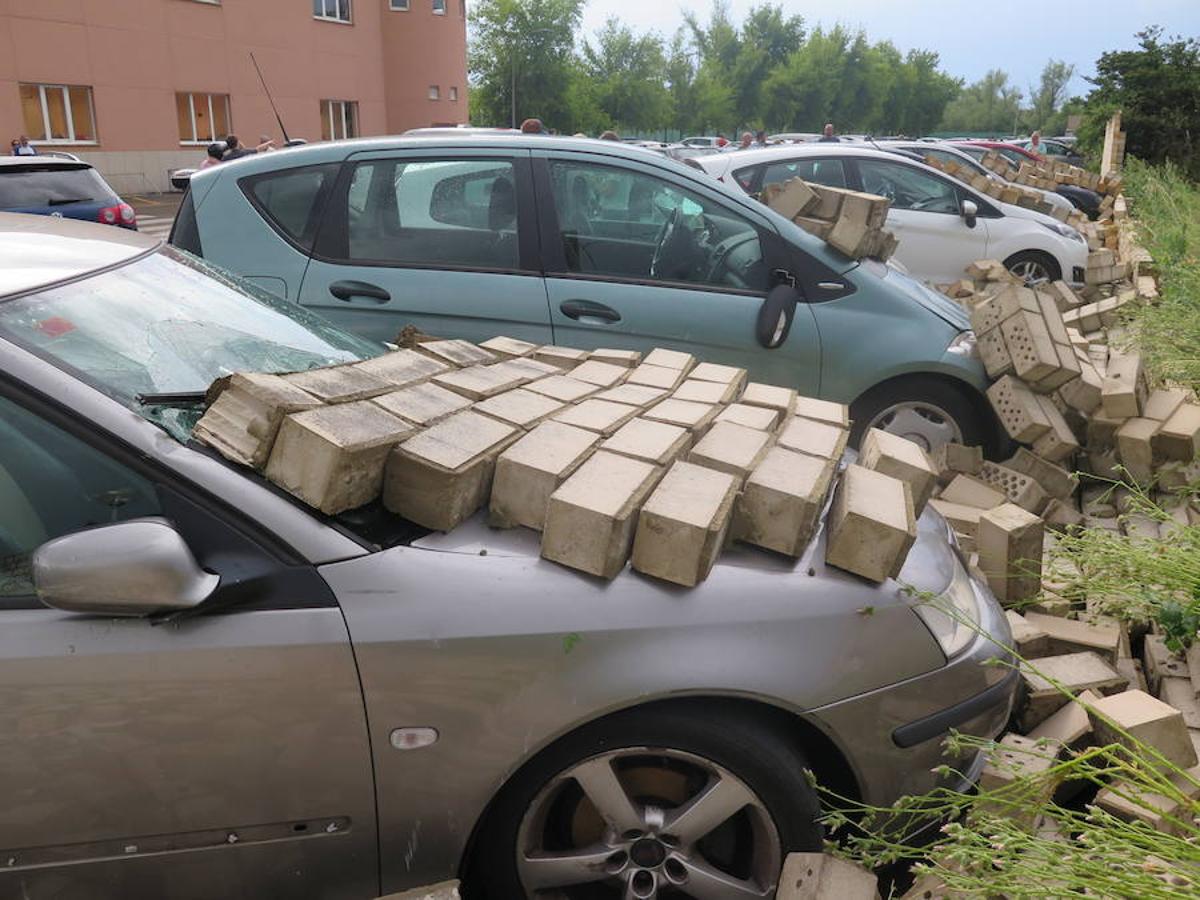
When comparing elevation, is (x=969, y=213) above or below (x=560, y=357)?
above

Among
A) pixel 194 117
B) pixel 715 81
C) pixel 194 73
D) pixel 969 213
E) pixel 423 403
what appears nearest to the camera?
pixel 423 403

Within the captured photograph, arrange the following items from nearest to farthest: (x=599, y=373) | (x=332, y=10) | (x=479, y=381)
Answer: (x=479, y=381) → (x=599, y=373) → (x=332, y=10)

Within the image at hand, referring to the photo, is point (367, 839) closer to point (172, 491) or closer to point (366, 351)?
point (172, 491)

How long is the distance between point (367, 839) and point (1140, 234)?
12.6 m

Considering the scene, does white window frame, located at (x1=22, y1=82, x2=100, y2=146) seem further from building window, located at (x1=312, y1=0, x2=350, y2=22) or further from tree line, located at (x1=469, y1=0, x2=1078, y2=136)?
tree line, located at (x1=469, y1=0, x2=1078, y2=136)

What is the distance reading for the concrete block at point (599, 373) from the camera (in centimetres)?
310

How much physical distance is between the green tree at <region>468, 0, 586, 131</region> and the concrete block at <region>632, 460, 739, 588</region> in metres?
51.0

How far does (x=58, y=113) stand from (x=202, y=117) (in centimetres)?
490

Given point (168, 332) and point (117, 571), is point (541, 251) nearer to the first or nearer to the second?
point (168, 332)

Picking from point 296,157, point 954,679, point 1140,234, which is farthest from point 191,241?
point 1140,234

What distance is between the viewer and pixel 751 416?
9.60ft

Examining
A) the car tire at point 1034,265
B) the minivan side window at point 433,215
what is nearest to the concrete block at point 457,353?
the minivan side window at point 433,215

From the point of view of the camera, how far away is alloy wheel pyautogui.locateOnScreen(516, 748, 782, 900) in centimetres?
225

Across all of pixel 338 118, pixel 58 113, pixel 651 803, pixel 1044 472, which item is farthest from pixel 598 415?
pixel 338 118
